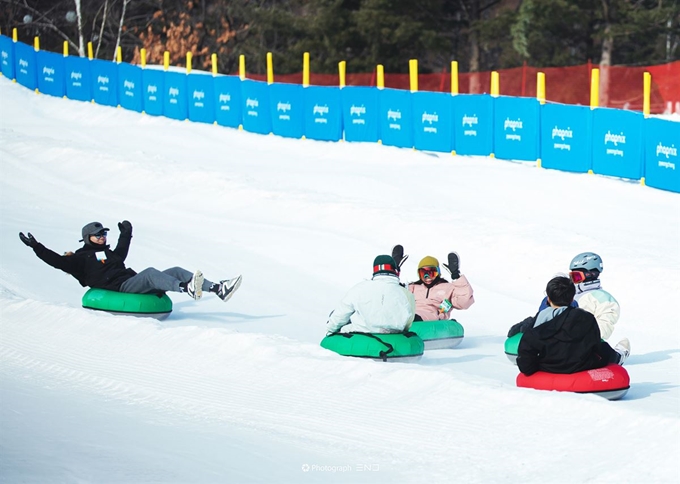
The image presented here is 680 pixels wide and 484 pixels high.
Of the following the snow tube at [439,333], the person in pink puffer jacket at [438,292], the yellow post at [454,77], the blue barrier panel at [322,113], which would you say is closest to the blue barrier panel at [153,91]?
the blue barrier panel at [322,113]

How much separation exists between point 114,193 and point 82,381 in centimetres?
1333

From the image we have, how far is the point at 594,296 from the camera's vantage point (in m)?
9.89

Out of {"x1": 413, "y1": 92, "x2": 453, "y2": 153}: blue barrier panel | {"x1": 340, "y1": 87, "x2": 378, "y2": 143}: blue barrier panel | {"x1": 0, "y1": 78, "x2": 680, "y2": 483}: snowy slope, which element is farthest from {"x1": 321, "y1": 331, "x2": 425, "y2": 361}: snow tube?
{"x1": 340, "y1": 87, "x2": 378, "y2": 143}: blue barrier panel

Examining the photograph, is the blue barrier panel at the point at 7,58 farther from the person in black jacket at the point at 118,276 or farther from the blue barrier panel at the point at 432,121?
the person in black jacket at the point at 118,276

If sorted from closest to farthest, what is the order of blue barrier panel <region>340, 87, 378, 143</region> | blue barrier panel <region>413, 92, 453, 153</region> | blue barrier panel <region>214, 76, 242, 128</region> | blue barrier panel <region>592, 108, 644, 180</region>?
blue barrier panel <region>592, 108, 644, 180</region> → blue barrier panel <region>413, 92, 453, 153</region> → blue barrier panel <region>340, 87, 378, 143</region> → blue barrier panel <region>214, 76, 242, 128</region>

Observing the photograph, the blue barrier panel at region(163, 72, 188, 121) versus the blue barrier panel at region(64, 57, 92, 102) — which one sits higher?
the blue barrier panel at region(64, 57, 92, 102)

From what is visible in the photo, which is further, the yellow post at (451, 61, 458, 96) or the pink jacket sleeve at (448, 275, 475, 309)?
the yellow post at (451, 61, 458, 96)

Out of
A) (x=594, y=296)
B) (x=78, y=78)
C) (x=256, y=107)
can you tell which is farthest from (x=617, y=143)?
(x=78, y=78)

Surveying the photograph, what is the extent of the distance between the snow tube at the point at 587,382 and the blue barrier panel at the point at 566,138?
13.7m

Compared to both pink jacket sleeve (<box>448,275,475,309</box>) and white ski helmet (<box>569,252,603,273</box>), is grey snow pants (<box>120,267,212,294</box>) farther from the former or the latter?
white ski helmet (<box>569,252,603,273</box>)

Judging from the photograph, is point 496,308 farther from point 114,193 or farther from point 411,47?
point 411,47

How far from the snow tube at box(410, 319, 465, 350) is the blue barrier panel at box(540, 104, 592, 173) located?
445 inches

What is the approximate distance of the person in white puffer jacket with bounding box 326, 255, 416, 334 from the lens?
9898 mm

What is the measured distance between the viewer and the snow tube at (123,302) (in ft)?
40.8
